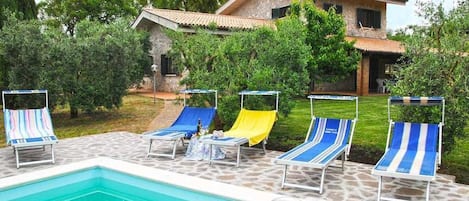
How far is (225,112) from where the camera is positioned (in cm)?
939

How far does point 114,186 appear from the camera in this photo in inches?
240

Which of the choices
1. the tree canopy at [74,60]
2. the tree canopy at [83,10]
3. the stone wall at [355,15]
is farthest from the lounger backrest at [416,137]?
the tree canopy at [83,10]

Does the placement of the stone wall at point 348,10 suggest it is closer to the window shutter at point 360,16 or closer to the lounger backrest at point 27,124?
the window shutter at point 360,16

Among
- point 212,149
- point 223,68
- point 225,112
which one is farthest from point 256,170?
point 223,68

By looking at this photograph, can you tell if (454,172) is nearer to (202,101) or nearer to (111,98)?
(202,101)

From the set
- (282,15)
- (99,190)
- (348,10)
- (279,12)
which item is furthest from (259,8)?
(99,190)

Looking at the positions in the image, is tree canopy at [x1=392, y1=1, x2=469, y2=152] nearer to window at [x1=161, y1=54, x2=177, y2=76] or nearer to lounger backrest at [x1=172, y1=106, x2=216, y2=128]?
lounger backrest at [x1=172, y1=106, x2=216, y2=128]

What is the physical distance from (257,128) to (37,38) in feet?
22.2

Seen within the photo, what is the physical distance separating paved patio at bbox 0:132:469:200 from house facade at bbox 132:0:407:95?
34.1ft

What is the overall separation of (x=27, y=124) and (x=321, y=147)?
5.64 metres

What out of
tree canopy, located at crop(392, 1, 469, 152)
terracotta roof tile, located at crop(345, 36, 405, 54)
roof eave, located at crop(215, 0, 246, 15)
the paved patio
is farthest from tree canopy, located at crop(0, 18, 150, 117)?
roof eave, located at crop(215, 0, 246, 15)

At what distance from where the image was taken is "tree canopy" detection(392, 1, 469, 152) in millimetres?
6562

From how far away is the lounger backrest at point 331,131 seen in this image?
22.7 feet

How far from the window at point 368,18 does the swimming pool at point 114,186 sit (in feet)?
67.4
